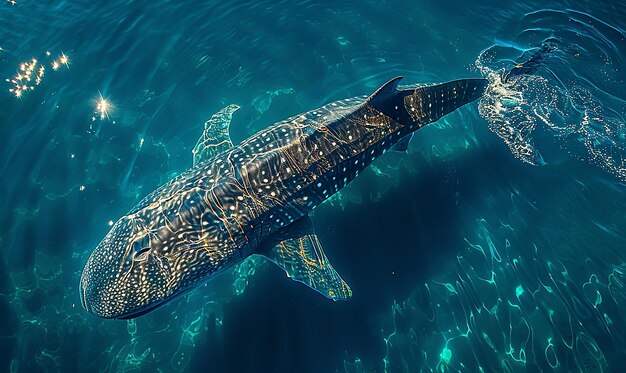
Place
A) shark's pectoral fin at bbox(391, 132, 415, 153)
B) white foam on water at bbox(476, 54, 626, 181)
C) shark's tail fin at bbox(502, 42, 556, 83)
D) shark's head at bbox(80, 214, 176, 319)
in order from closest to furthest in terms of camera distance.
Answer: shark's head at bbox(80, 214, 176, 319), shark's pectoral fin at bbox(391, 132, 415, 153), white foam on water at bbox(476, 54, 626, 181), shark's tail fin at bbox(502, 42, 556, 83)

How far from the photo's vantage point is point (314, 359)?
26.7 ft

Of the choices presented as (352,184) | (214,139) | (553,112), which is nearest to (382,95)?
(352,184)

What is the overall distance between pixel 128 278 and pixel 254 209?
2.58 m

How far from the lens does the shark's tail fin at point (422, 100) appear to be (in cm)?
866

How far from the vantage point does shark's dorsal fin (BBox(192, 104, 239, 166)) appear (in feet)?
31.7

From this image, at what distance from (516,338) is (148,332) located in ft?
26.7

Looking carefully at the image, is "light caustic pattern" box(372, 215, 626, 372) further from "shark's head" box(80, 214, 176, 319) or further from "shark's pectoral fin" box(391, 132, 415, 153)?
"shark's head" box(80, 214, 176, 319)

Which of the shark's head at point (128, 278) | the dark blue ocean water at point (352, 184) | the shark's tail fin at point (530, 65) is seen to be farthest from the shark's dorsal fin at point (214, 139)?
the shark's tail fin at point (530, 65)

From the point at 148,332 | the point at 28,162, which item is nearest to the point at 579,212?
the point at 148,332

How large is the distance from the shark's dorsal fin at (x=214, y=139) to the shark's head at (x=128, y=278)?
294 cm

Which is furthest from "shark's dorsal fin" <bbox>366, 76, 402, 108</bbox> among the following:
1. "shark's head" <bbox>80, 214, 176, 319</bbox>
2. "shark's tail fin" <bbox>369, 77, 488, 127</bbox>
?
"shark's head" <bbox>80, 214, 176, 319</bbox>

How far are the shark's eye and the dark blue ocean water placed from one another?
7.81ft

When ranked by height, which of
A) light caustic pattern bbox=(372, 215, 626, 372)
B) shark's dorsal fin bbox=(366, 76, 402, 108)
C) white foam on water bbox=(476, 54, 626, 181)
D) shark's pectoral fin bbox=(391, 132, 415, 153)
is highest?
shark's dorsal fin bbox=(366, 76, 402, 108)

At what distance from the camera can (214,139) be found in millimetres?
9898
